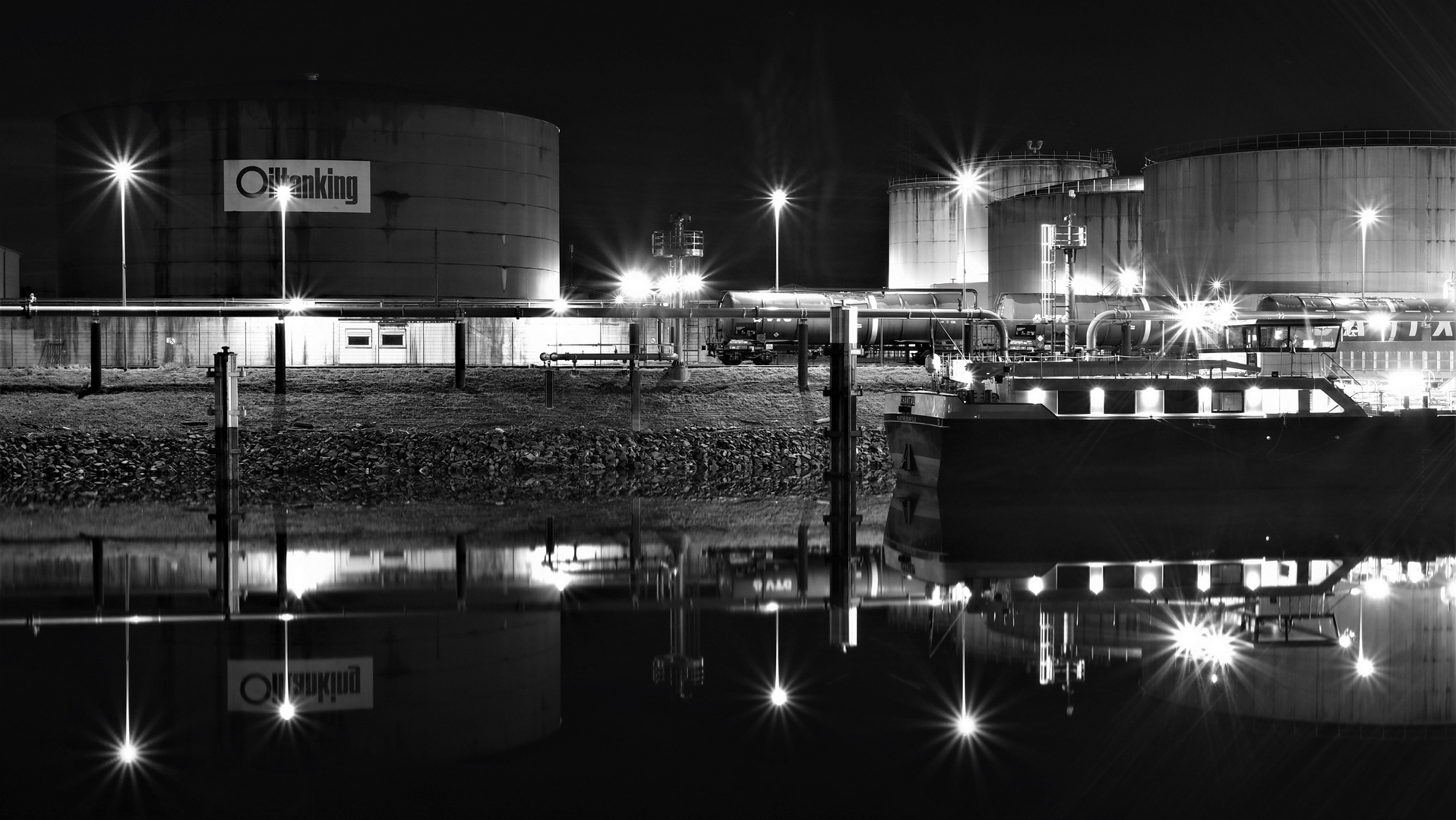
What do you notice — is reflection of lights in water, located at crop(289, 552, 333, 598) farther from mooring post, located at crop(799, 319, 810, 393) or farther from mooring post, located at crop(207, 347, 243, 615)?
mooring post, located at crop(799, 319, 810, 393)

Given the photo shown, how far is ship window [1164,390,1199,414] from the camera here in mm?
34656

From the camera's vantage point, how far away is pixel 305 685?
16.5 metres

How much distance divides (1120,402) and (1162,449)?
1.41 metres

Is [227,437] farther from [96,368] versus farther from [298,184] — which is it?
[298,184]

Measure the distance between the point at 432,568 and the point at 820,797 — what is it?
13228 mm

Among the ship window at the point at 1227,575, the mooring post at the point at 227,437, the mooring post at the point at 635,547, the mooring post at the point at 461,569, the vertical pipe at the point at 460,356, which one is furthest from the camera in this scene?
the vertical pipe at the point at 460,356

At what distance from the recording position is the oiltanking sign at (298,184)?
61.8 metres

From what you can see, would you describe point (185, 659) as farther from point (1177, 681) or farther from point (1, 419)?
point (1, 419)

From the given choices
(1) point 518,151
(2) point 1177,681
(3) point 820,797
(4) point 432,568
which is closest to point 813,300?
(1) point 518,151

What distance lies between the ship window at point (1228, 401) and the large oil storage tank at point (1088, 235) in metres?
37.7

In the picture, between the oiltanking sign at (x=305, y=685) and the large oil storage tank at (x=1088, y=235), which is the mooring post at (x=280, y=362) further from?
the large oil storage tank at (x=1088, y=235)

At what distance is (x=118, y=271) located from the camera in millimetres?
63719

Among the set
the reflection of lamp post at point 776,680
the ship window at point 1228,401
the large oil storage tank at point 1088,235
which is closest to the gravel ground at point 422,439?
the ship window at point 1228,401

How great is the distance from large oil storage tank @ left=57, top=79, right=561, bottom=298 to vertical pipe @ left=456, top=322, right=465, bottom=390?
46.6ft
